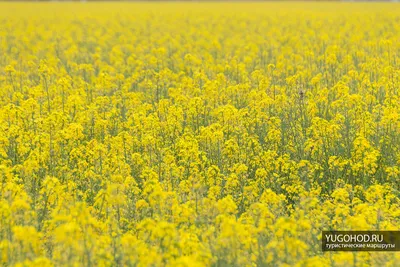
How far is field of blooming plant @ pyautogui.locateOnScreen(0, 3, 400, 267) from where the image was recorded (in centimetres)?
511

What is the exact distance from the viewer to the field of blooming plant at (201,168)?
5.11m

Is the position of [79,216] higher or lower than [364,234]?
higher

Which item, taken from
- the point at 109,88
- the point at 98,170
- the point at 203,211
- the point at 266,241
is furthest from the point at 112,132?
the point at 266,241

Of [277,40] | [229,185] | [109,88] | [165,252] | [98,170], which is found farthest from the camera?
[277,40]

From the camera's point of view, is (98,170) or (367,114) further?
(367,114)

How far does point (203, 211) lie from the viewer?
5727 millimetres

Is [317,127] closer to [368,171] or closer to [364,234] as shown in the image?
[368,171]

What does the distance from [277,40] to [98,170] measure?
1223 cm

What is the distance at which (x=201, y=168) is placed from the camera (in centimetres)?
748

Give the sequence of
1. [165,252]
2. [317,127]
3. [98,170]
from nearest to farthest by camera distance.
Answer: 1. [165,252]
2. [98,170]
3. [317,127]

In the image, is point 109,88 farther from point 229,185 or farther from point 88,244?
point 88,244

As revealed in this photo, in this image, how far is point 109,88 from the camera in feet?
37.4

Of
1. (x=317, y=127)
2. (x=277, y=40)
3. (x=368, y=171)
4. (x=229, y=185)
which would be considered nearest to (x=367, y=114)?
(x=317, y=127)

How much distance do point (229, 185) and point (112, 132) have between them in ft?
9.44
